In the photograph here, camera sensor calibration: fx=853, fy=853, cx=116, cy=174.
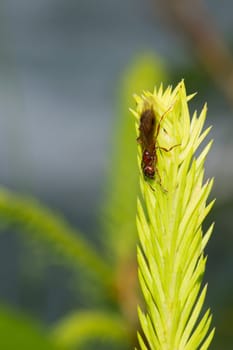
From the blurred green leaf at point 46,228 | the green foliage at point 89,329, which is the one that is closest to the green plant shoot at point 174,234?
the blurred green leaf at point 46,228

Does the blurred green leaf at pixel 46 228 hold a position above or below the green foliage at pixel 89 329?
above

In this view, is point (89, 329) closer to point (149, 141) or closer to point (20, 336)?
point (20, 336)

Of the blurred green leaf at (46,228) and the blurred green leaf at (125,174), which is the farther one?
the blurred green leaf at (125,174)

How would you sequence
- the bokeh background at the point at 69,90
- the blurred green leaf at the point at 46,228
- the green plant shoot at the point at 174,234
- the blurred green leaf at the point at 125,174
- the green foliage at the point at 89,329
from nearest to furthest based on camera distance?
the green plant shoot at the point at 174,234 → the blurred green leaf at the point at 46,228 → the green foliage at the point at 89,329 → the blurred green leaf at the point at 125,174 → the bokeh background at the point at 69,90

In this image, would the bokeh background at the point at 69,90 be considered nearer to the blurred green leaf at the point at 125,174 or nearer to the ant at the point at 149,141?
the blurred green leaf at the point at 125,174

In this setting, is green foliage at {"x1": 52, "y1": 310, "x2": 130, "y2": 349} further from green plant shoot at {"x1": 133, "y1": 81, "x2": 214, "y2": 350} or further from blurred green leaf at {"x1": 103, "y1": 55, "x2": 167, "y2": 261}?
green plant shoot at {"x1": 133, "y1": 81, "x2": 214, "y2": 350}

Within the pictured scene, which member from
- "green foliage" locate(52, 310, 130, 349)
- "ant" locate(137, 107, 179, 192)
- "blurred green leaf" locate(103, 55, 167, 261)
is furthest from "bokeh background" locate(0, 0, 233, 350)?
"ant" locate(137, 107, 179, 192)

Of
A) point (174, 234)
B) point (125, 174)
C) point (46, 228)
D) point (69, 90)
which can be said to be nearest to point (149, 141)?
point (174, 234)

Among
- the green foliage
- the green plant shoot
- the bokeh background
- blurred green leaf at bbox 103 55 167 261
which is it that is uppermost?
the bokeh background
